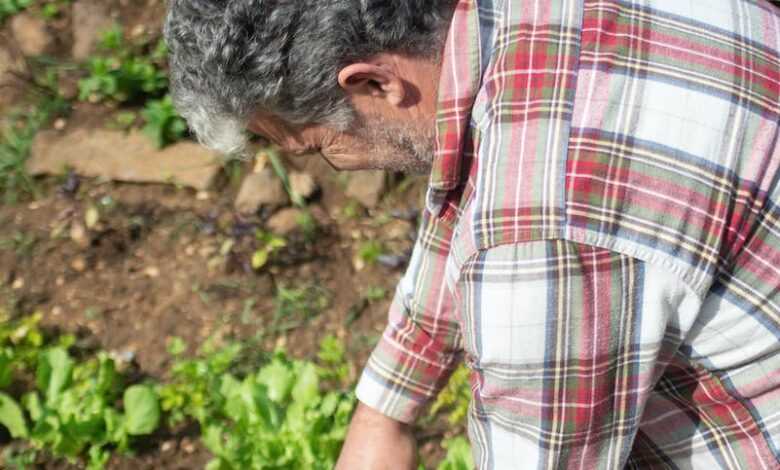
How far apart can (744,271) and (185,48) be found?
810mm

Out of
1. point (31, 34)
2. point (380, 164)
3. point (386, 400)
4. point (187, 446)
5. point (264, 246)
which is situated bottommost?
point (187, 446)

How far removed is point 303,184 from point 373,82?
1727mm

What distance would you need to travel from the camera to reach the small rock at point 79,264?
115 inches

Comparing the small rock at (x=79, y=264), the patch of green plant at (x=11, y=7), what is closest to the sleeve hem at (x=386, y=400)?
the small rock at (x=79, y=264)

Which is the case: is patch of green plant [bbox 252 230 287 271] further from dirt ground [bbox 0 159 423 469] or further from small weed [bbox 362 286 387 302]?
small weed [bbox 362 286 387 302]

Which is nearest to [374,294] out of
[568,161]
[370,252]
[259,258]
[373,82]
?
[370,252]

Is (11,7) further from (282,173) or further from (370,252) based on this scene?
(370,252)

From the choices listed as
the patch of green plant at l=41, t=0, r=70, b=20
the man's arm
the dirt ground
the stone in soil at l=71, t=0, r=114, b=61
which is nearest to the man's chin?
the man's arm

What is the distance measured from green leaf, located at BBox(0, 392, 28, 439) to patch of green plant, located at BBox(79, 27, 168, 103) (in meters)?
1.25

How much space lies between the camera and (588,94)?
1.19 meters

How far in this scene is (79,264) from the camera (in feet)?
9.62

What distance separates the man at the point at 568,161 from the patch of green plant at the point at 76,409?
122cm

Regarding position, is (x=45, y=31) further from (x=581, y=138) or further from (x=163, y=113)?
(x=581, y=138)

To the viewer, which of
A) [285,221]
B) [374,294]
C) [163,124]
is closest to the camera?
[374,294]
